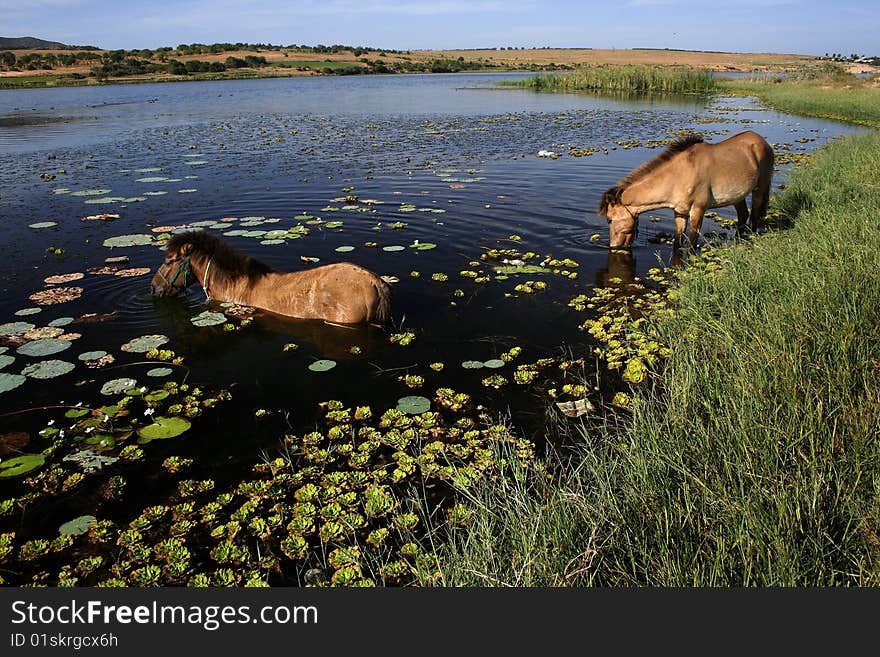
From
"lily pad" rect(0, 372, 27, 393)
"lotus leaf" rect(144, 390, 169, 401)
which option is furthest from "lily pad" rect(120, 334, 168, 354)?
"lotus leaf" rect(144, 390, 169, 401)

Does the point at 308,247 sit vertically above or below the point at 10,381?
above

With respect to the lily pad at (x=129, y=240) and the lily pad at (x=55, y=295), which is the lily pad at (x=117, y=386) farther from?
the lily pad at (x=129, y=240)

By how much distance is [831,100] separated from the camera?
29719mm

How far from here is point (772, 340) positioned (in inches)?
170

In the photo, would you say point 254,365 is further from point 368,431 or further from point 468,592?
point 468,592

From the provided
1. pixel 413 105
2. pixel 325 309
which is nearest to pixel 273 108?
pixel 413 105

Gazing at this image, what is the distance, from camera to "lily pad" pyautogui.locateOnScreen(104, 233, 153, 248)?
31.4 feet

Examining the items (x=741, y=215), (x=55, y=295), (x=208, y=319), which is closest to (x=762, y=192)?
(x=741, y=215)

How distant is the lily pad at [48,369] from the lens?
5594mm

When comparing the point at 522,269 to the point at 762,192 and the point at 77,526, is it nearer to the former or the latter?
the point at 762,192

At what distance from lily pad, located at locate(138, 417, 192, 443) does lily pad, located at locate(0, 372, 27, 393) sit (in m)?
1.72

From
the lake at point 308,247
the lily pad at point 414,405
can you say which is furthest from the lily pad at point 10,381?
the lily pad at point 414,405

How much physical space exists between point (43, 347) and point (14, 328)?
79 centimetres

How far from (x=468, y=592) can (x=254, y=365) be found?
4264 mm
